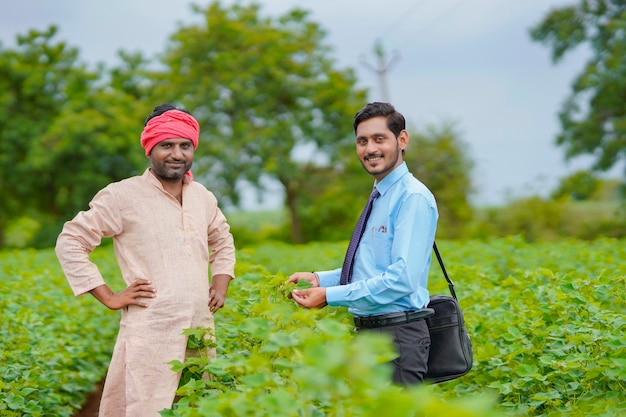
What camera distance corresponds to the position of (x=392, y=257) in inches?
152

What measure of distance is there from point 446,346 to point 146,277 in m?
1.51

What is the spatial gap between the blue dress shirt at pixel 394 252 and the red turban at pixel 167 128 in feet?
3.32

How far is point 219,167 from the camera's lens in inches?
1449

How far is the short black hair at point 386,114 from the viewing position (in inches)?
160

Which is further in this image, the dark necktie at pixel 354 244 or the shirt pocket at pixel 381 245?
the dark necktie at pixel 354 244

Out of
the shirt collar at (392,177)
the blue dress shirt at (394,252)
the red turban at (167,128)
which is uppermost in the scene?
the red turban at (167,128)

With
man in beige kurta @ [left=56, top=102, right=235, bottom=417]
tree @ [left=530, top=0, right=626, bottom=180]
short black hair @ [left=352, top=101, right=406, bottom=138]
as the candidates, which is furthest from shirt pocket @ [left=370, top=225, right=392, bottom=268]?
tree @ [left=530, top=0, right=626, bottom=180]

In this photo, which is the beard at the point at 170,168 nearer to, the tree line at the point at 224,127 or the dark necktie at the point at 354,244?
the dark necktie at the point at 354,244

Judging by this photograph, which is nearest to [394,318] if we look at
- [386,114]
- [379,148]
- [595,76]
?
[379,148]

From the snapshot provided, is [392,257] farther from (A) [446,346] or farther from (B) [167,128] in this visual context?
(B) [167,128]

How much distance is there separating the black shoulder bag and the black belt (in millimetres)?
152

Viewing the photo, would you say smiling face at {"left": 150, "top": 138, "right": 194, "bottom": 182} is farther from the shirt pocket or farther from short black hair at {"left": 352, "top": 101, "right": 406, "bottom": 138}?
the shirt pocket

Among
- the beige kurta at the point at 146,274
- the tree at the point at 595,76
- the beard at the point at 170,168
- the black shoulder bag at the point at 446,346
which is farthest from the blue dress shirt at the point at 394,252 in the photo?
the tree at the point at 595,76

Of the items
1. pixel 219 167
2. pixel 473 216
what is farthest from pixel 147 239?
pixel 473 216
